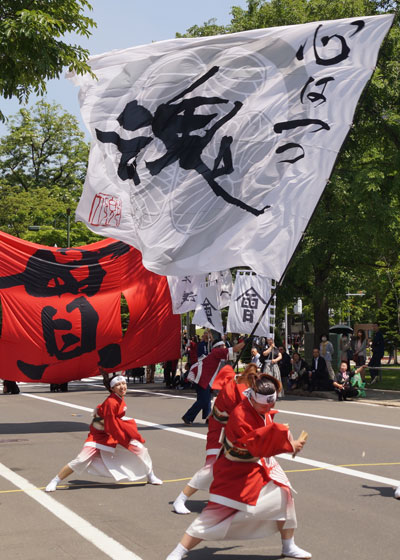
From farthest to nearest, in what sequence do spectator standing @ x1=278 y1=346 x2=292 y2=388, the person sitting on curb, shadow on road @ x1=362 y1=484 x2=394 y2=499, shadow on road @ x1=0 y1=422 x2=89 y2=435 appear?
spectator standing @ x1=278 y1=346 x2=292 y2=388 < the person sitting on curb < shadow on road @ x1=0 y1=422 x2=89 y2=435 < shadow on road @ x1=362 y1=484 x2=394 y2=499

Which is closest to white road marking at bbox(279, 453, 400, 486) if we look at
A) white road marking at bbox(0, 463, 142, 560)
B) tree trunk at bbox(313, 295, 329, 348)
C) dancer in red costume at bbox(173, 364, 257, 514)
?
dancer in red costume at bbox(173, 364, 257, 514)

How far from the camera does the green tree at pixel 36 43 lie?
39.3ft

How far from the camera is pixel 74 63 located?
12.1 m

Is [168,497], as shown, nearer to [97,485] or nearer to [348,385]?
[97,485]

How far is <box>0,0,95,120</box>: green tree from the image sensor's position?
1198cm

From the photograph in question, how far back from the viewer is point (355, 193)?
78.3 ft

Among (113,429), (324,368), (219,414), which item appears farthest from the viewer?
(324,368)

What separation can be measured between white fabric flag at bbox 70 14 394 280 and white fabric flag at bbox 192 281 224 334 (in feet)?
26.4

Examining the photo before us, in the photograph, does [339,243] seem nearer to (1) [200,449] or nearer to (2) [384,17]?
(1) [200,449]

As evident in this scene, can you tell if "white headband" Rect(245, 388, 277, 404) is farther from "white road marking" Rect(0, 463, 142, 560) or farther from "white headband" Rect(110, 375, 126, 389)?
"white headband" Rect(110, 375, 126, 389)

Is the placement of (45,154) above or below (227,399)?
above

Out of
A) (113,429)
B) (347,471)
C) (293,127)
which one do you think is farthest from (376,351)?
(113,429)

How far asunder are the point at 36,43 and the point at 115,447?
20.7 ft

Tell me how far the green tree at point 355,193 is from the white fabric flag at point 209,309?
3.86 m
